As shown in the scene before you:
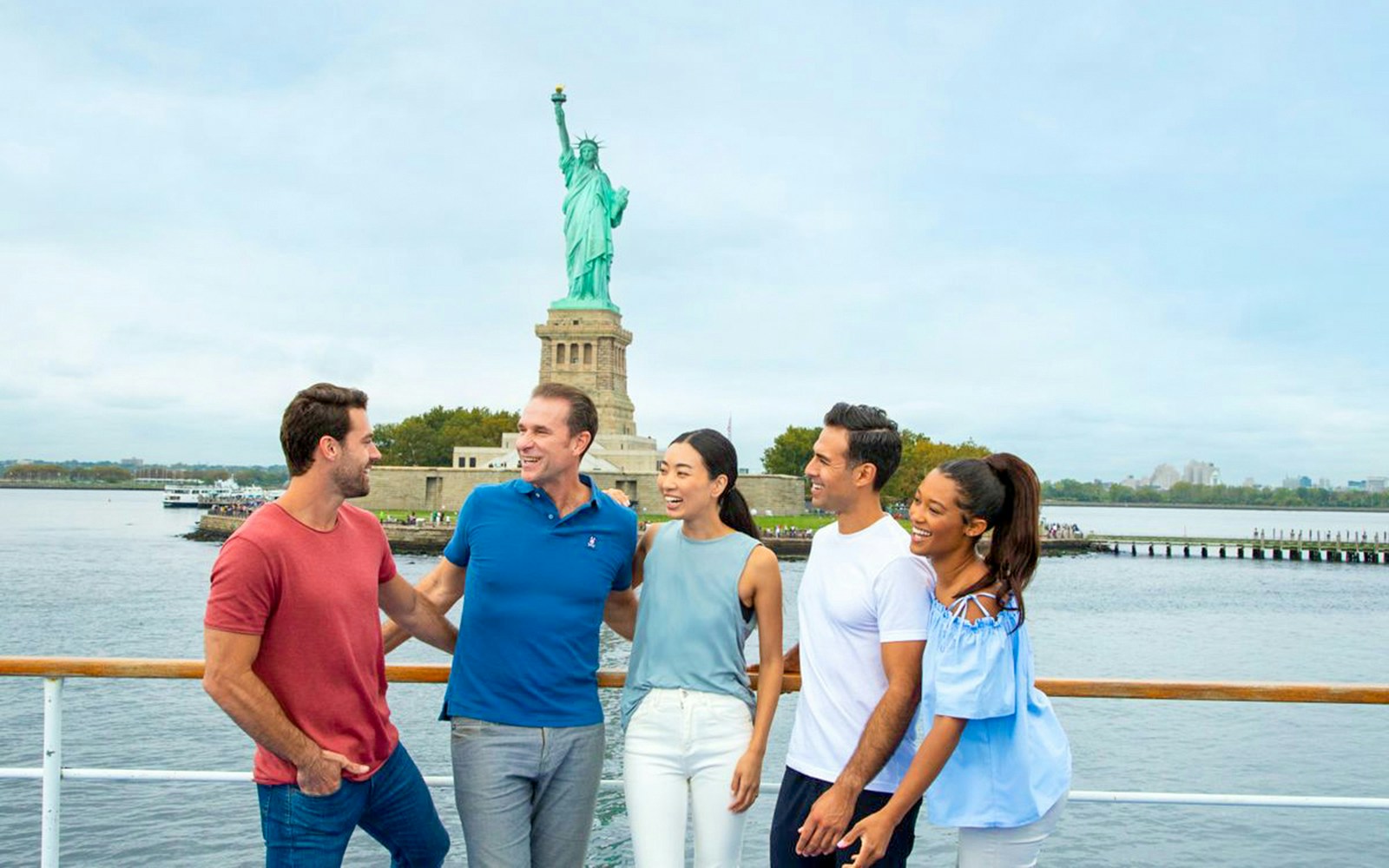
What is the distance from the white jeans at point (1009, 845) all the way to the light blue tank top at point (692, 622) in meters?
0.89

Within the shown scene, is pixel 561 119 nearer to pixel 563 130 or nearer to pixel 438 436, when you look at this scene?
pixel 563 130

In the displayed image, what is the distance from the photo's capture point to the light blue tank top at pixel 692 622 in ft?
12.7

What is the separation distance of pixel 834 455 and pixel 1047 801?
4.17 feet

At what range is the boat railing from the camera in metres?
4.01

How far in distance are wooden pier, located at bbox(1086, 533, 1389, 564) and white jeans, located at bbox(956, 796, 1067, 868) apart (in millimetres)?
72128

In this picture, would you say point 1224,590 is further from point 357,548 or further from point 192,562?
point 357,548

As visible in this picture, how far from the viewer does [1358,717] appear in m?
20.9

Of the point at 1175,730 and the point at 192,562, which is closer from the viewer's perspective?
the point at 1175,730

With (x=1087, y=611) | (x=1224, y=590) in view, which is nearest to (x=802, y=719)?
(x=1087, y=611)

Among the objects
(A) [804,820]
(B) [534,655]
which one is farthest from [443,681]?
(A) [804,820]

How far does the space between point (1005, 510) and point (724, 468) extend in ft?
3.35

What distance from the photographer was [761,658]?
3.90 m

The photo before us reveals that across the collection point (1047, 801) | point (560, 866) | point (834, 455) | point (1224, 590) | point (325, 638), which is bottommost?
point (1224, 590)

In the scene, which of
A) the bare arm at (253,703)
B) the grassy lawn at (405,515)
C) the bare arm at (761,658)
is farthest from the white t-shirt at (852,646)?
the grassy lawn at (405,515)
